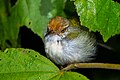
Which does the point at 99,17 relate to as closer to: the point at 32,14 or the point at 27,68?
the point at 27,68

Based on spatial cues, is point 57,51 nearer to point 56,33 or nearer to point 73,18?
point 56,33

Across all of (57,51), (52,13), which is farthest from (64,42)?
(52,13)

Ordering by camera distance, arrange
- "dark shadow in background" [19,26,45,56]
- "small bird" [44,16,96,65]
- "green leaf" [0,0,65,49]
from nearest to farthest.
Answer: "small bird" [44,16,96,65] < "green leaf" [0,0,65,49] < "dark shadow in background" [19,26,45,56]

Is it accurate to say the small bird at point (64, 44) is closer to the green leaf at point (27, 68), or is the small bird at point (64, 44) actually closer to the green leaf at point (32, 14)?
the green leaf at point (32, 14)

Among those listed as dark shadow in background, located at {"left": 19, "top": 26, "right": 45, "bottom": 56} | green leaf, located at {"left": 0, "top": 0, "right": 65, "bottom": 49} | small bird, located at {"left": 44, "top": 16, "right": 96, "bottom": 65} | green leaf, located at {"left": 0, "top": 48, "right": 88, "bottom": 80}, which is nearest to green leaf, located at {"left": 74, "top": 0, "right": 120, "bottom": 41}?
green leaf, located at {"left": 0, "top": 48, "right": 88, "bottom": 80}

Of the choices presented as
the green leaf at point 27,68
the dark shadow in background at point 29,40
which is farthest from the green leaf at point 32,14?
the green leaf at point 27,68

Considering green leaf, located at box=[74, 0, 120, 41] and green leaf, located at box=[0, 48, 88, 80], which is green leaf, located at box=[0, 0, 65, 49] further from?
green leaf, located at box=[74, 0, 120, 41]
